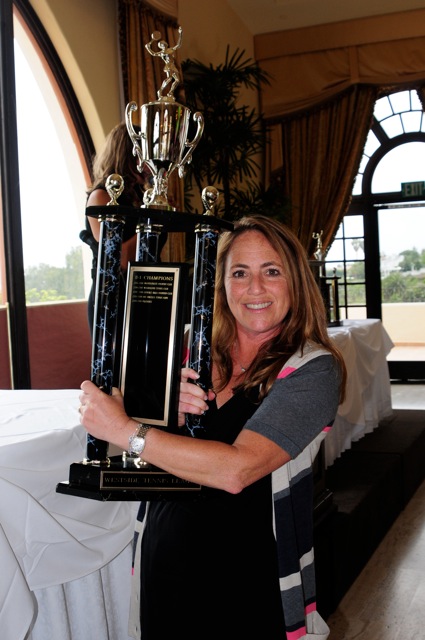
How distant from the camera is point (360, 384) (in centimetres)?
477

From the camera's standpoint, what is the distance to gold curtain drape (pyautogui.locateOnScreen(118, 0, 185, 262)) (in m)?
5.25

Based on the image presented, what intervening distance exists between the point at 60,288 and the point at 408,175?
5057 millimetres

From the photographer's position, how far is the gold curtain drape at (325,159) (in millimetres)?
8352

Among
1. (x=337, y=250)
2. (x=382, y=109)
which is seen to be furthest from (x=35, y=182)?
(x=382, y=109)

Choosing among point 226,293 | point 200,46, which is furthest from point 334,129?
point 226,293

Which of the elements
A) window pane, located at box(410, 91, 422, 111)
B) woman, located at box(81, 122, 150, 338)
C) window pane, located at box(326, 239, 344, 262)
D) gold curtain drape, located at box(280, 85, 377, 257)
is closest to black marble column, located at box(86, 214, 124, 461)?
woman, located at box(81, 122, 150, 338)

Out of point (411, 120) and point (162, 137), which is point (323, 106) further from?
point (162, 137)

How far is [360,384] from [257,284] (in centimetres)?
350

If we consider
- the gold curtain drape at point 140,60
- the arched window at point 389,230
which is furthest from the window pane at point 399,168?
the gold curtain drape at point 140,60

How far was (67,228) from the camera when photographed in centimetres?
512

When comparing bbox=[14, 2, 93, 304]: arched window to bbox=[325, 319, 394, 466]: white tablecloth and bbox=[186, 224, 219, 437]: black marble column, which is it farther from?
bbox=[186, 224, 219, 437]: black marble column

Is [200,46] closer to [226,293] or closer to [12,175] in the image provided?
[12,175]

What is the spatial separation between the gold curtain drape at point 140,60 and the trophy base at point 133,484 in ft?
13.1

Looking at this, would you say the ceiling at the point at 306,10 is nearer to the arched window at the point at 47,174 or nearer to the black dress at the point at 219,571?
the arched window at the point at 47,174
